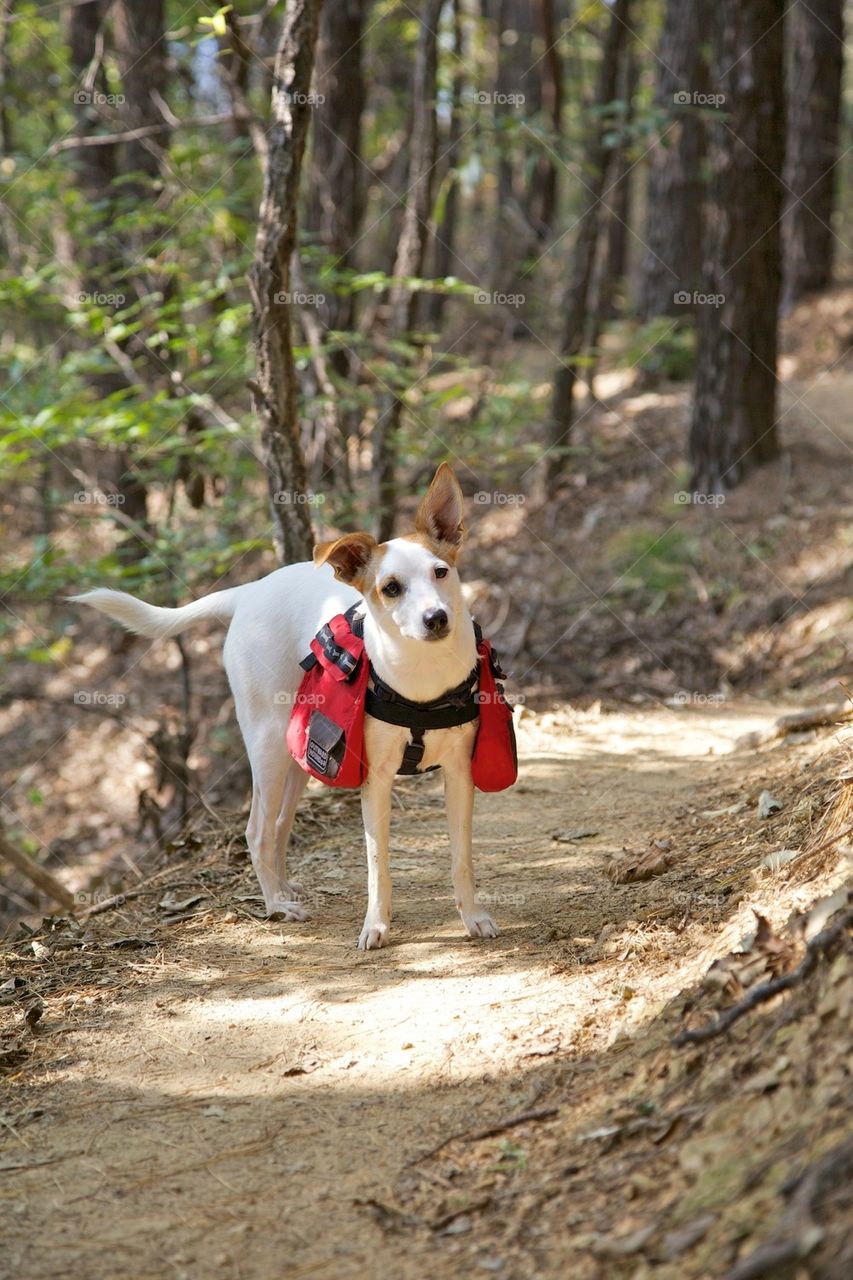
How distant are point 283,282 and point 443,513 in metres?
2.52

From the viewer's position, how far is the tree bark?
14273 millimetres

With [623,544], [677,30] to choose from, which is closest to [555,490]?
[623,544]

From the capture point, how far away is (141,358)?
9914 mm

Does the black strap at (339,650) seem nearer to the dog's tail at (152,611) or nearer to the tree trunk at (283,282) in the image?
the dog's tail at (152,611)

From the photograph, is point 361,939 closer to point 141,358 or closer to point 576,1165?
point 576,1165

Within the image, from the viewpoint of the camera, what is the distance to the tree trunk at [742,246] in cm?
1009

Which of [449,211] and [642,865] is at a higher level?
[449,211]

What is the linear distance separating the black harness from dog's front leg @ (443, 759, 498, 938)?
0.19 metres

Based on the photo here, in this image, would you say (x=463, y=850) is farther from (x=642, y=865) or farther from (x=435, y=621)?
(x=435, y=621)

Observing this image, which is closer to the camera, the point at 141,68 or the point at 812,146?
the point at 141,68

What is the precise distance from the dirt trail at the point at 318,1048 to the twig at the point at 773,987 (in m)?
0.48

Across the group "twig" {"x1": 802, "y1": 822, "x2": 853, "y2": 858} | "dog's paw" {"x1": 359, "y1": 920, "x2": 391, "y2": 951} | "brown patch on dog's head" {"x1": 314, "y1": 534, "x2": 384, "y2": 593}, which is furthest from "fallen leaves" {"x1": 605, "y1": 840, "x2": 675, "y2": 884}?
"brown patch on dog's head" {"x1": 314, "y1": 534, "x2": 384, "y2": 593}

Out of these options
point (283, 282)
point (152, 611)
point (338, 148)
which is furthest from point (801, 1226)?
point (338, 148)

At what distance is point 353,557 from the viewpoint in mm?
4164
